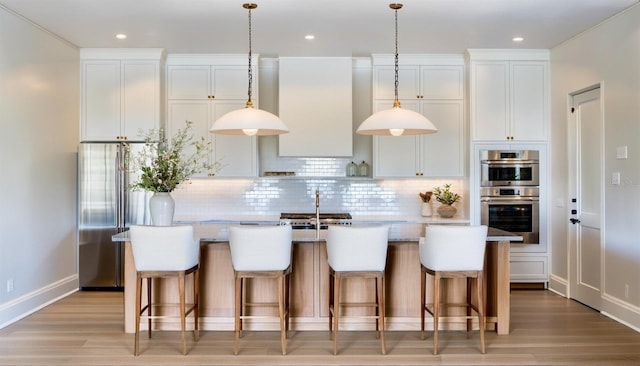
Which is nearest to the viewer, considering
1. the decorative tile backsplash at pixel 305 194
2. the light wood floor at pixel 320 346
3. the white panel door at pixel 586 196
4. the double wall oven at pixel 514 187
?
the light wood floor at pixel 320 346

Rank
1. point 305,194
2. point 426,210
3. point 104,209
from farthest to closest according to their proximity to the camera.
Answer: point 305,194 < point 426,210 < point 104,209

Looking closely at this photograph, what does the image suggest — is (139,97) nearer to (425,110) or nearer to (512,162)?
(425,110)

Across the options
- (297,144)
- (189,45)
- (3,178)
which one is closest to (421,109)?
(297,144)

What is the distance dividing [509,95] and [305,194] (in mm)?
2841

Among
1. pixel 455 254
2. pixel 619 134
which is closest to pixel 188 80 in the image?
pixel 455 254

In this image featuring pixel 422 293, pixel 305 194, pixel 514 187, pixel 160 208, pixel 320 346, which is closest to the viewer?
pixel 320 346

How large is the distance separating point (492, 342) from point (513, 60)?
3.53 metres

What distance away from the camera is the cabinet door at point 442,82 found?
5875mm

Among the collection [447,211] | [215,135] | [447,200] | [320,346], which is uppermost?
[215,135]

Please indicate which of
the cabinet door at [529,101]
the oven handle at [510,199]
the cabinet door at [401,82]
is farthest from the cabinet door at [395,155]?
the cabinet door at [529,101]

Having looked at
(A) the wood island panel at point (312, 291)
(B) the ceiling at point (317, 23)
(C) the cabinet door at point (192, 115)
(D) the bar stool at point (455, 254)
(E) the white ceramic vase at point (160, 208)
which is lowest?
(A) the wood island panel at point (312, 291)

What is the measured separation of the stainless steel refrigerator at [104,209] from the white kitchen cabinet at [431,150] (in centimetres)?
293

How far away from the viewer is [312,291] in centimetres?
400

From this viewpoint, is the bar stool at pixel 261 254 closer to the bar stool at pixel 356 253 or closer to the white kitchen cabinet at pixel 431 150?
the bar stool at pixel 356 253
